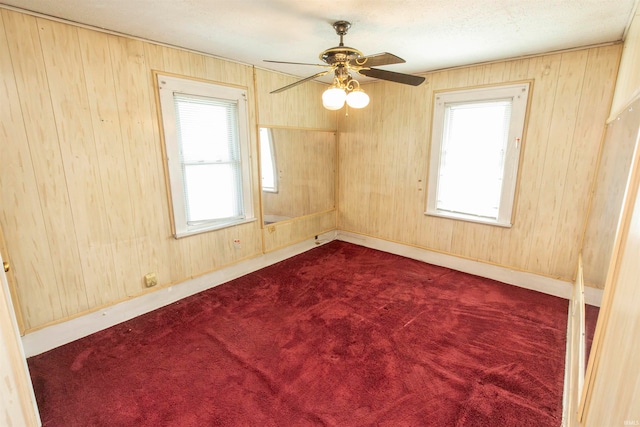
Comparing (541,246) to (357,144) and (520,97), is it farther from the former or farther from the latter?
(357,144)

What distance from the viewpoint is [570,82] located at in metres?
2.84

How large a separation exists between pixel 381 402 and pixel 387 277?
6.12ft

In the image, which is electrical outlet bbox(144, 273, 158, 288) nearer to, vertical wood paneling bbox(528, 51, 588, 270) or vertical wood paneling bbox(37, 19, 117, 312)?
vertical wood paneling bbox(37, 19, 117, 312)

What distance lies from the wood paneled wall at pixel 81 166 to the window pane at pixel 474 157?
2827mm

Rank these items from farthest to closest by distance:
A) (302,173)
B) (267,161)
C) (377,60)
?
1. (302,173)
2. (267,161)
3. (377,60)

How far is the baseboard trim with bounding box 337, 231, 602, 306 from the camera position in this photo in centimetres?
319

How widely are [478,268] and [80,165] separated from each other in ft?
13.8

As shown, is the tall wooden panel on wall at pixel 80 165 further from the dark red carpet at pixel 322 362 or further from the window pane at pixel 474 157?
the window pane at pixel 474 157

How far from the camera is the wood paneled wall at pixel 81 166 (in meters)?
2.09

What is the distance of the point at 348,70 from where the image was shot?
213 centimetres

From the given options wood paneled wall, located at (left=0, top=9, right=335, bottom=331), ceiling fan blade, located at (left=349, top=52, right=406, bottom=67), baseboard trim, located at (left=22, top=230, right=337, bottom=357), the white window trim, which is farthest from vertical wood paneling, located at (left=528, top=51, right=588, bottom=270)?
wood paneled wall, located at (left=0, top=9, right=335, bottom=331)

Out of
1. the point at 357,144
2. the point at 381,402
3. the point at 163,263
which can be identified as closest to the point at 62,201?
the point at 163,263

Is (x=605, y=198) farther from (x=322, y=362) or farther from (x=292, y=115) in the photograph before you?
(x=292, y=115)

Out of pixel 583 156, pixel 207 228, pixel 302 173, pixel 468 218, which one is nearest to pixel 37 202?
pixel 207 228
